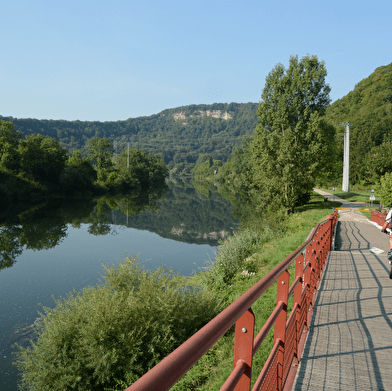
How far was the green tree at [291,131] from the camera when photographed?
80.6ft

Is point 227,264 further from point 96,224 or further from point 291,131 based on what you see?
point 96,224

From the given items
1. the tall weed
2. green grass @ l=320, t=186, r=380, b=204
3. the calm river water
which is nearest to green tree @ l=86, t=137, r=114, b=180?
the calm river water

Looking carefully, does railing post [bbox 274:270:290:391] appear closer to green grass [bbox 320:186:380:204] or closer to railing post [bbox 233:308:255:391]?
railing post [bbox 233:308:255:391]

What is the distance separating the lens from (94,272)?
557 inches

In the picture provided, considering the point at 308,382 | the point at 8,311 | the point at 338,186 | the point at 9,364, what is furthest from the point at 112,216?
the point at 338,186

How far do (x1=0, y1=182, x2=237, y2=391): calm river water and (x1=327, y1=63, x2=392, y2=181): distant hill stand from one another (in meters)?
26.1

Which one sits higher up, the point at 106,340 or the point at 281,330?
the point at 281,330

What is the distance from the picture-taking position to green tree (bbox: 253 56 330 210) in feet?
80.6

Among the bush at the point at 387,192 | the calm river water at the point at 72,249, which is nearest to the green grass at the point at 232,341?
the calm river water at the point at 72,249

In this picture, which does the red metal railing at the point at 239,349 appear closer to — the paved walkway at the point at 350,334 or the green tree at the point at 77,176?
the paved walkway at the point at 350,334

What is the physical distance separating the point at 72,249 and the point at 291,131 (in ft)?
61.0

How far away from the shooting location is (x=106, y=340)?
5.66 metres

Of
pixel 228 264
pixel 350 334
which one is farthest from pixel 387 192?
pixel 350 334

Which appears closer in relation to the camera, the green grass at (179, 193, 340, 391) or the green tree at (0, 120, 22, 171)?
the green grass at (179, 193, 340, 391)
